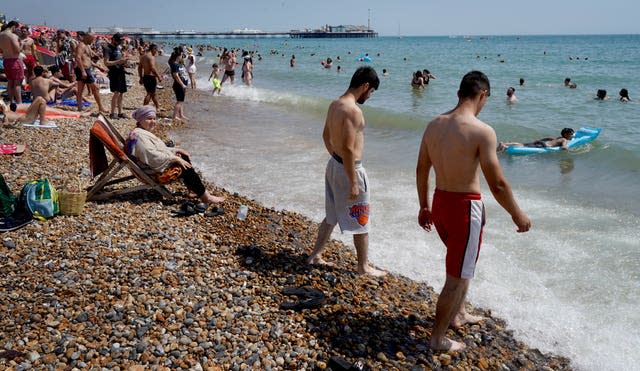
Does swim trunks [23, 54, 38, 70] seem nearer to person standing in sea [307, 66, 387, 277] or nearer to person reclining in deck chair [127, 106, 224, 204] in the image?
person reclining in deck chair [127, 106, 224, 204]

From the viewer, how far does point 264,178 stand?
7934 mm

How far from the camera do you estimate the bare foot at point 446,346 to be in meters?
3.29

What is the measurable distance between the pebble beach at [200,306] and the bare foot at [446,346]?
42 mm

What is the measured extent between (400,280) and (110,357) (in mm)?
2527

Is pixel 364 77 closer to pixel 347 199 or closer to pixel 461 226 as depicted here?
pixel 347 199

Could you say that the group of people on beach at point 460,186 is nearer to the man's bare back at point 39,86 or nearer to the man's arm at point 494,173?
the man's arm at point 494,173

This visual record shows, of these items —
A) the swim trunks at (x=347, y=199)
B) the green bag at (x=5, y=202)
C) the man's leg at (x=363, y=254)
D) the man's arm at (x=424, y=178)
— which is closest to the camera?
the man's arm at (x=424, y=178)

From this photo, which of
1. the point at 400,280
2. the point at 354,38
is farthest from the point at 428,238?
the point at 354,38

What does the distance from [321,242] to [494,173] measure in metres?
1.88

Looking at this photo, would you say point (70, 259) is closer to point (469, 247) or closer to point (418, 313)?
point (418, 313)

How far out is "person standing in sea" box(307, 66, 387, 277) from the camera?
3.67 m

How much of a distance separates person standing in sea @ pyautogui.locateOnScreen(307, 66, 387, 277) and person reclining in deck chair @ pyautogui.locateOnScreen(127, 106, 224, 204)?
6.83ft

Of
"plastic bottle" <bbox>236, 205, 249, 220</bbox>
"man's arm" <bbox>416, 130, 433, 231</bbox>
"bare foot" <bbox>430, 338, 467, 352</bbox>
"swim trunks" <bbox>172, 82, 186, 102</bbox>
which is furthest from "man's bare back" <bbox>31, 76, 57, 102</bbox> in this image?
"bare foot" <bbox>430, 338, 467, 352</bbox>

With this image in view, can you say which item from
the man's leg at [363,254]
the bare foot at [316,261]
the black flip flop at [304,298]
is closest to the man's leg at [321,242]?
the bare foot at [316,261]
